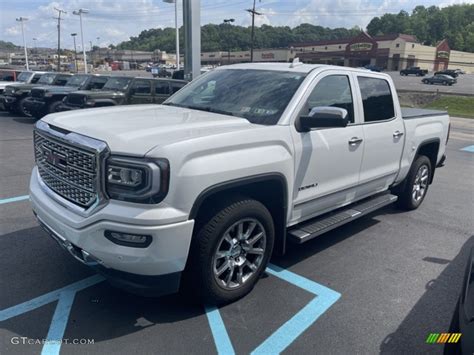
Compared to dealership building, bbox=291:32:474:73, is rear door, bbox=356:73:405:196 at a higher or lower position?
lower

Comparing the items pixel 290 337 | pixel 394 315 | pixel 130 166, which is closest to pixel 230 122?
pixel 130 166

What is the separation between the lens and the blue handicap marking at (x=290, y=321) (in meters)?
2.86

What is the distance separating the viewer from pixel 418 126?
5.57m

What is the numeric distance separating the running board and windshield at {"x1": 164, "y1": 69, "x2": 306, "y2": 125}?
1.09m

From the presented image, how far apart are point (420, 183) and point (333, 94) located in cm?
279

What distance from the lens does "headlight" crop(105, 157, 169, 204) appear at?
2607 millimetres

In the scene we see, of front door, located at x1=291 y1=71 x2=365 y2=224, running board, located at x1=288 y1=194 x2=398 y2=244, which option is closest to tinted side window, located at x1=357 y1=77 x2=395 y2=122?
front door, located at x1=291 y1=71 x2=365 y2=224

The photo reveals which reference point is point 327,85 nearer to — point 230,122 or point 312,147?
point 312,147

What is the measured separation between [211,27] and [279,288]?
12483 cm

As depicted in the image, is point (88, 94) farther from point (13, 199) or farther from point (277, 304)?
point (277, 304)

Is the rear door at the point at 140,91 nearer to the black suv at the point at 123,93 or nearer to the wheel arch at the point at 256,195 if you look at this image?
the black suv at the point at 123,93

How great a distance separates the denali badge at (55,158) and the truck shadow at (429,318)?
274 cm

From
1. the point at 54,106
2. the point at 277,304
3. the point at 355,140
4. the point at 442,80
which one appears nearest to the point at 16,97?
the point at 54,106

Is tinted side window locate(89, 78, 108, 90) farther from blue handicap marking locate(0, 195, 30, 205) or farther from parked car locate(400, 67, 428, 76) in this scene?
parked car locate(400, 67, 428, 76)
